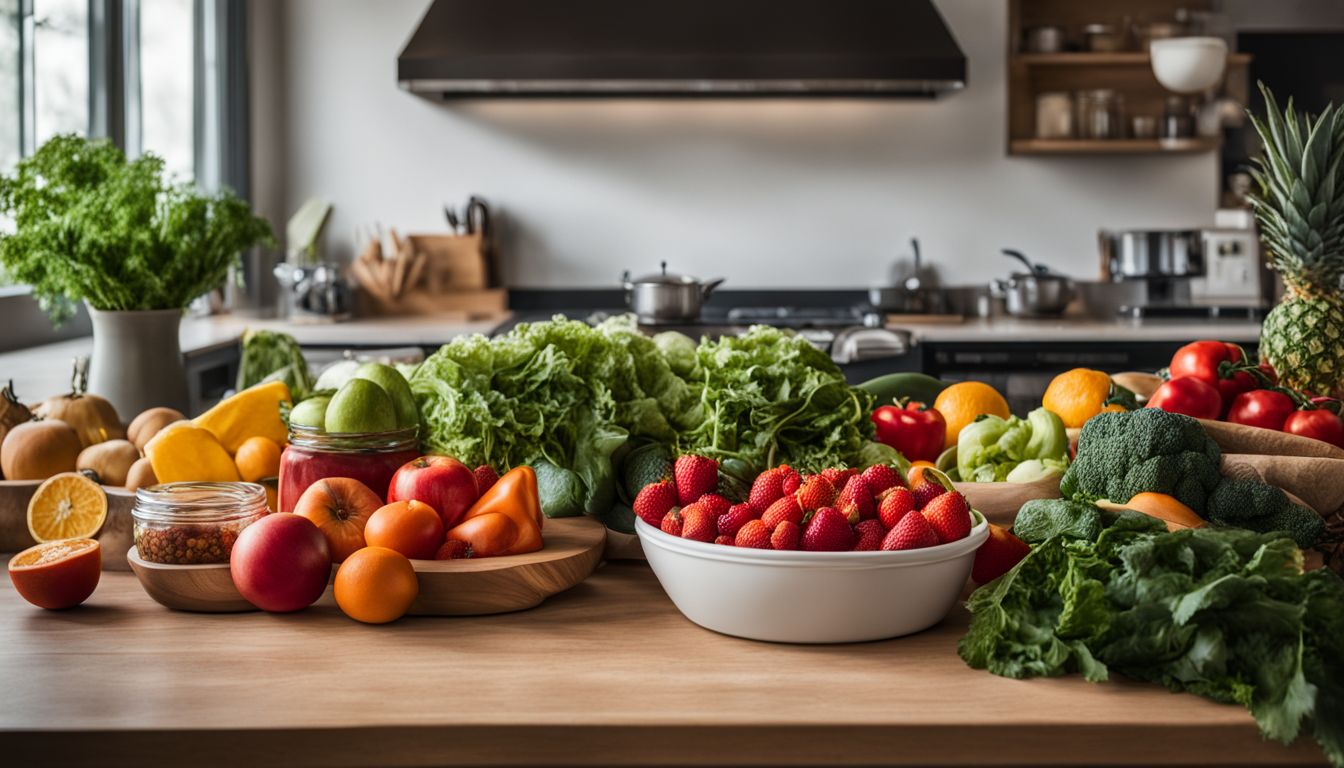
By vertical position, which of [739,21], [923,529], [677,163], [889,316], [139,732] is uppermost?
[739,21]

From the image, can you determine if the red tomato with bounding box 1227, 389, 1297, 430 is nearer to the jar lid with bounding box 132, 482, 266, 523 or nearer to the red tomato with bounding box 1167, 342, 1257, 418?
the red tomato with bounding box 1167, 342, 1257, 418

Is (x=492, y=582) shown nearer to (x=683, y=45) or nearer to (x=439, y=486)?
(x=439, y=486)

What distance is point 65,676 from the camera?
1.21 metres

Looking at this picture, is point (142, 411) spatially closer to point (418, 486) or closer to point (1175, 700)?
point (418, 486)

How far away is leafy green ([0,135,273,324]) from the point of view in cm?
198

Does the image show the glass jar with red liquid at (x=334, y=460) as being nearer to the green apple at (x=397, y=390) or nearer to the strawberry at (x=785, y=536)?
the green apple at (x=397, y=390)

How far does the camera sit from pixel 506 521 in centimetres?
145

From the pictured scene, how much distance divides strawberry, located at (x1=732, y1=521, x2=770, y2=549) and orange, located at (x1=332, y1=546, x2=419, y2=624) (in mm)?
368

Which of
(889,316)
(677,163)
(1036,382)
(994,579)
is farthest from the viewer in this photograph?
(677,163)

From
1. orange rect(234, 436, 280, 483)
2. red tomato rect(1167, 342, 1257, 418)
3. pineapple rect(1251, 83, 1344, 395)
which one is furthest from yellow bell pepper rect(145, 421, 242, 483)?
pineapple rect(1251, 83, 1344, 395)

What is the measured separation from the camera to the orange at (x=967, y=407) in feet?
6.46

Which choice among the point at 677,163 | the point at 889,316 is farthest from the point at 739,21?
the point at 889,316

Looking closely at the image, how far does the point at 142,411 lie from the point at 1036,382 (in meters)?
3.09

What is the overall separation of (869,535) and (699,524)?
0.18m
